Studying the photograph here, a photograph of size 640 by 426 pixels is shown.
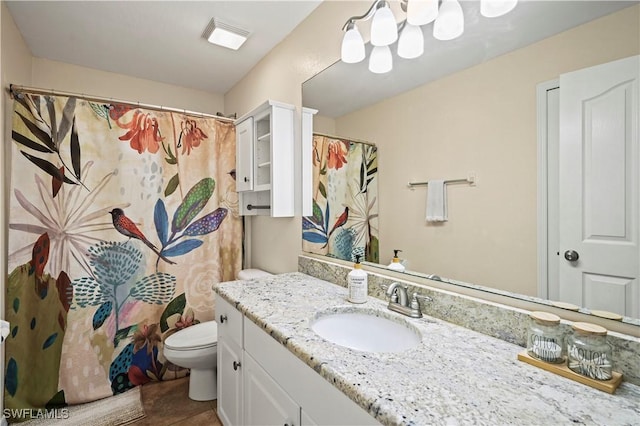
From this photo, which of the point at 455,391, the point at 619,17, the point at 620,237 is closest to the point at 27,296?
the point at 455,391

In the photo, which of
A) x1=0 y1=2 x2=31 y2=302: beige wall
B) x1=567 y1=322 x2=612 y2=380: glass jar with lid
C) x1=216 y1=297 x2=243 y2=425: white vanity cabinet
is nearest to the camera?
x1=567 y1=322 x2=612 y2=380: glass jar with lid

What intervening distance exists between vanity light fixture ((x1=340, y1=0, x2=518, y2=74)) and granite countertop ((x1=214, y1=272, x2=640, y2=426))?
110 cm

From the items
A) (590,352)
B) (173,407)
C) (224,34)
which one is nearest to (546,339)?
(590,352)

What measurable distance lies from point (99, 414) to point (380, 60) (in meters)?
2.49

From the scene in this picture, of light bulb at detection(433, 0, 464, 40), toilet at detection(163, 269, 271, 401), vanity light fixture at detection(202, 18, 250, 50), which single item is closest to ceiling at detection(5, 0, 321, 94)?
vanity light fixture at detection(202, 18, 250, 50)

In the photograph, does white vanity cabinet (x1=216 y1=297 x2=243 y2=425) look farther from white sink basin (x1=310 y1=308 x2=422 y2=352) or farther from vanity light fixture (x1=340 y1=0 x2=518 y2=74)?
vanity light fixture (x1=340 y1=0 x2=518 y2=74)

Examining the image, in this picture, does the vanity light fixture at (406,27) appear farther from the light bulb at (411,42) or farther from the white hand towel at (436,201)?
the white hand towel at (436,201)

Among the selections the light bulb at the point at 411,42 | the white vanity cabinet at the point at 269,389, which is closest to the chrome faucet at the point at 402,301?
the white vanity cabinet at the point at 269,389

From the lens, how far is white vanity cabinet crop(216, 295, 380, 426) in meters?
0.79

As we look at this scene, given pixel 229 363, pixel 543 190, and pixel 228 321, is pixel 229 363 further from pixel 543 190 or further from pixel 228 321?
pixel 543 190

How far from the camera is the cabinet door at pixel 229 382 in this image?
1.38 m

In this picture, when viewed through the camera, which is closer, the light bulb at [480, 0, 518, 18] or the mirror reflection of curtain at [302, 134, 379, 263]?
the light bulb at [480, 0, 518, 18]

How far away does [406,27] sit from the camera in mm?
1301

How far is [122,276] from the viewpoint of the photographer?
78.7 inches
